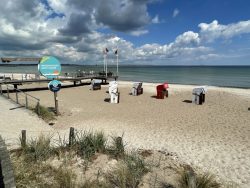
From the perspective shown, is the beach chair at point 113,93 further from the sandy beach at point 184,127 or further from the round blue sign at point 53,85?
the round blue sign at point 53,85

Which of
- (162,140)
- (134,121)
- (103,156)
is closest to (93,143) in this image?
(103,156)

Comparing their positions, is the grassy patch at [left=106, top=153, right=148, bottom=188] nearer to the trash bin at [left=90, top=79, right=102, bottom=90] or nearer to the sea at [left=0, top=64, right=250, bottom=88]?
the trash bin at [left=90, top=79, right=102, bottom=90]

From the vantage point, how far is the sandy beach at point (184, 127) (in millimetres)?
6906

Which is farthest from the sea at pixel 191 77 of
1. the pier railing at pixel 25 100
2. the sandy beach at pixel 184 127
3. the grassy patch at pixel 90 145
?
the grassy patch at pixel 90 145

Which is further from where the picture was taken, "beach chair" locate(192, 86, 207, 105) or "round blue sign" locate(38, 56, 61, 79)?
"beach chair" locate(192, 86, 207, 105)

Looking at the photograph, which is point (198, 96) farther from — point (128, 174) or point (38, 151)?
point (38, 151)

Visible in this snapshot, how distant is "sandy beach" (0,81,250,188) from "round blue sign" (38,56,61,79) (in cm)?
252

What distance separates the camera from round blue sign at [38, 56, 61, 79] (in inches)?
448

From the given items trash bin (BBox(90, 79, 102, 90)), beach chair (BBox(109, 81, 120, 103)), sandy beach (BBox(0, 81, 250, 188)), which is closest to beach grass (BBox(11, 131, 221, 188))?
sandy beach (BBox(0, 81, 250, 188))

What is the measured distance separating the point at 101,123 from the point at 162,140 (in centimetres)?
368

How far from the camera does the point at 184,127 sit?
35.0 feet

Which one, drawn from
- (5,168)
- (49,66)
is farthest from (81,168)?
(49,66)

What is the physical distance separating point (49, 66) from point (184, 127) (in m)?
7.61

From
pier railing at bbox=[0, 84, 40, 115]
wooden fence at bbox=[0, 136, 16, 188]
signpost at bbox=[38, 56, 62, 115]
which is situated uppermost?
signpost at bbox=[38, 56, 62, 115]
